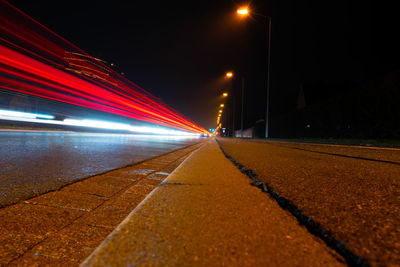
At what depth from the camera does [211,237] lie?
86 centimetres

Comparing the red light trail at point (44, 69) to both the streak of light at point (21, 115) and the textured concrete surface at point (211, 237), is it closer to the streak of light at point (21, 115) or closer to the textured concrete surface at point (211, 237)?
the streak of light at point (21, 115)

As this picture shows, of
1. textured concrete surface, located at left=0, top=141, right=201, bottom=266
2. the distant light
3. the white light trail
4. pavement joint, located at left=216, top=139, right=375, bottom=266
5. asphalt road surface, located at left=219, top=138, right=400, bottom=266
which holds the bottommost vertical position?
textured concrete surface, located at left=0, top=141, right=201, bottom=266

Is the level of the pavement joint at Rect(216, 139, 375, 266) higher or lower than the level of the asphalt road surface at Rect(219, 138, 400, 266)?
lower

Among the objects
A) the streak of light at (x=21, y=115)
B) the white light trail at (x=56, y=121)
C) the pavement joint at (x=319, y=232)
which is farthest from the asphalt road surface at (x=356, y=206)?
the white light trail at (x=56, y=121)

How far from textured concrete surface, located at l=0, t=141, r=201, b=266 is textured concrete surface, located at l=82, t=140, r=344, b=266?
0.41m

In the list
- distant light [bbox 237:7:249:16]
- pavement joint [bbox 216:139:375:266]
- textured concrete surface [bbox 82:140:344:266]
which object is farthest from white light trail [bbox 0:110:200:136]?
distant light [bbox 237:7:249:16]

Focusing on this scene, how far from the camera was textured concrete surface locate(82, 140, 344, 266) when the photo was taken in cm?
71

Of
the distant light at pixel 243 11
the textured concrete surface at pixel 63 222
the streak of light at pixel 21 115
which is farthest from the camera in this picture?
the distant light at pixel 243 11

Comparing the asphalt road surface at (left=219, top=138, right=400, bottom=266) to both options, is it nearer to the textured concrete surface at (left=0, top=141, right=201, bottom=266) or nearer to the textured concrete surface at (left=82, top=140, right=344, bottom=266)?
the textured concrete surface at (left=82, top=140, right=344, bottom=266)

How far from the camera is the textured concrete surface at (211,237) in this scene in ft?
2.32

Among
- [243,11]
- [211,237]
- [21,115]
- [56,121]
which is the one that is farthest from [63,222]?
[243,11]

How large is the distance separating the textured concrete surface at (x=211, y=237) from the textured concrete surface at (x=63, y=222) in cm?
41

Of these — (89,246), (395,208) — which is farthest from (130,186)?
(395,208)

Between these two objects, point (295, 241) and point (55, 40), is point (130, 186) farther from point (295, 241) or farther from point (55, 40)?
point (55, 40)
